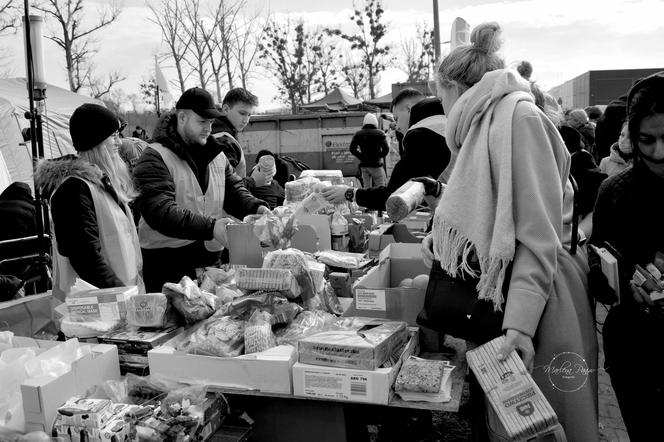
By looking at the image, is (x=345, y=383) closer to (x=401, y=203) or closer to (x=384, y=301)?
(x=384, y=301)

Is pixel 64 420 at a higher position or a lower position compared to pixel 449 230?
lower

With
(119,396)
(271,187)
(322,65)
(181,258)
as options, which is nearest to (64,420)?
(119,396)

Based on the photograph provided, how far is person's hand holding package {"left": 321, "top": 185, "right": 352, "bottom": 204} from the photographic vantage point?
3.19 meters

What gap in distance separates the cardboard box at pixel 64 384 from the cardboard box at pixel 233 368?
15 cm

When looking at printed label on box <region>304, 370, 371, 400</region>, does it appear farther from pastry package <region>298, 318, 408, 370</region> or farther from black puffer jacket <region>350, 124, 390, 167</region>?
black puffer jacket <region>350, 124, 390, 167</region>

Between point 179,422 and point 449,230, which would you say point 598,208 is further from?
point 179,422

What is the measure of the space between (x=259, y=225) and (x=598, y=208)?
1.52 m

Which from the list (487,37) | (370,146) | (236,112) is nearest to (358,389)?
(487,37)

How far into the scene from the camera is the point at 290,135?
14461mm

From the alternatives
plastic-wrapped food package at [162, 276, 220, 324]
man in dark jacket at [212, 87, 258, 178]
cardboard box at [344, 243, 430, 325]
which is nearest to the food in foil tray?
cardboard box at [344, 243, 430, 325]

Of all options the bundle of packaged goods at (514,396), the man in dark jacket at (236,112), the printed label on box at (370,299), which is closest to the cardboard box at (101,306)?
the printed label on box at (370,299)

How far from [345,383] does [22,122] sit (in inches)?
506

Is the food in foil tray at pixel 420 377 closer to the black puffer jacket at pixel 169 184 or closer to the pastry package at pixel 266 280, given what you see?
the pastry package at pixel 266 280

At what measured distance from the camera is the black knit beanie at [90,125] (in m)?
2.79
